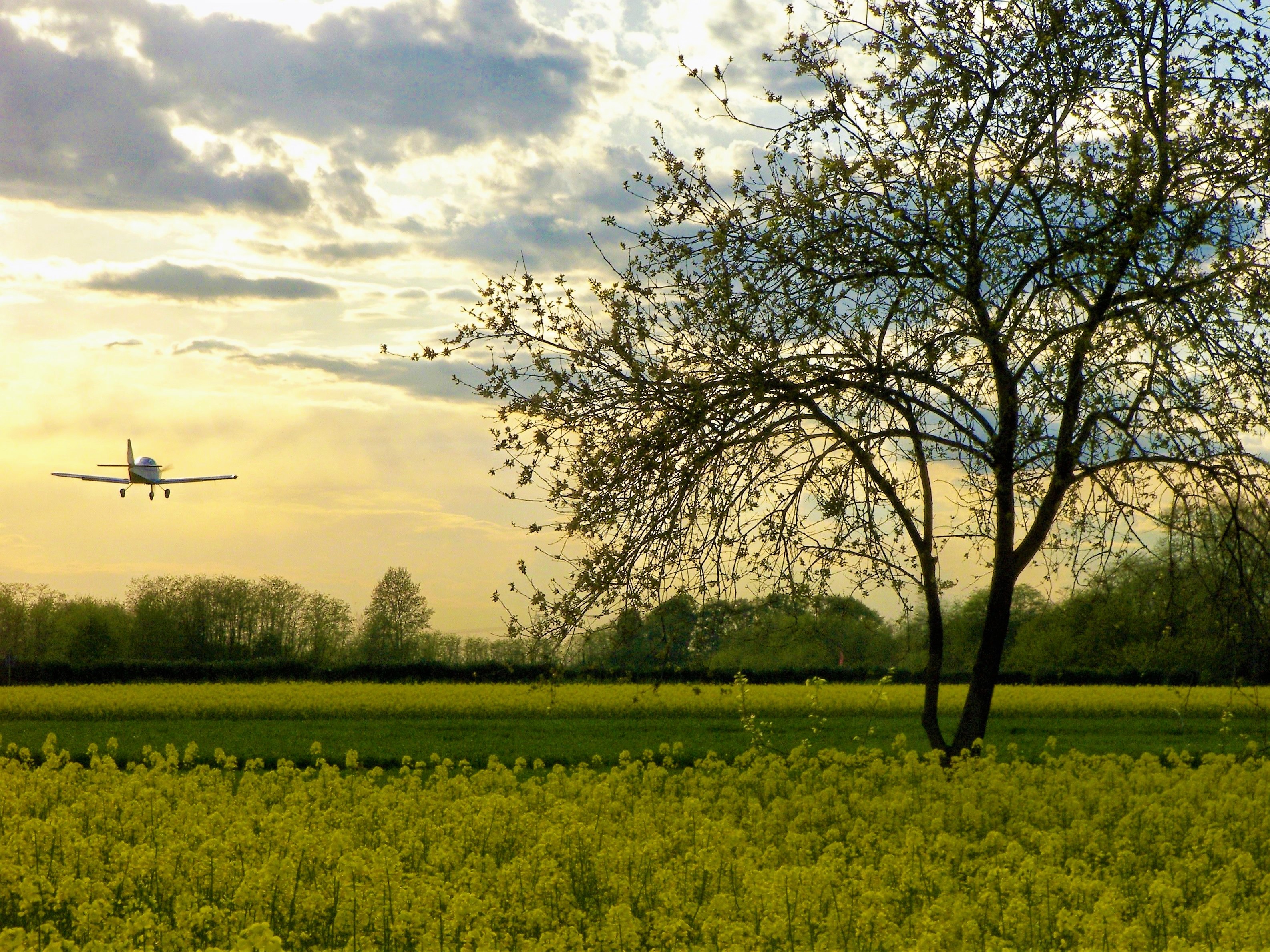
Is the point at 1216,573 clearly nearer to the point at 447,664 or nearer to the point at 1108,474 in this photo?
the point at 1108,474

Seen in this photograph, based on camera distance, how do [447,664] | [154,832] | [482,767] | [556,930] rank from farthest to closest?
[447,664] → [482,767] → [154,832] → [556,930]

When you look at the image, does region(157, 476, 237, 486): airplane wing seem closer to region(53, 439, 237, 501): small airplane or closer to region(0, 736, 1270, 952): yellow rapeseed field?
region(53, 439, 237, 501): small airplane

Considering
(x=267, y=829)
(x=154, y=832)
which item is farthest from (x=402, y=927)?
(x=154, y=832)

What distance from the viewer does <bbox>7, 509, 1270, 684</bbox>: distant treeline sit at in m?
11.8

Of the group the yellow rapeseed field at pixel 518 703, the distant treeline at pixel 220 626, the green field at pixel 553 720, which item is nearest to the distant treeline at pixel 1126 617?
the green field at pixel 553 720

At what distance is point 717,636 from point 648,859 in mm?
2947

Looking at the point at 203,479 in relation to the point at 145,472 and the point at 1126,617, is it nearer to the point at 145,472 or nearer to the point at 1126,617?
the point at 145,472

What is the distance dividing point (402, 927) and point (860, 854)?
15.7 ft

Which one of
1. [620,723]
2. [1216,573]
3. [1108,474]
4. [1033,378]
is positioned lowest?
[620,723]

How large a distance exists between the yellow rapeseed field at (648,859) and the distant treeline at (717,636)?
154 cm

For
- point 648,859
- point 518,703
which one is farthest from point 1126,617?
point 518,703

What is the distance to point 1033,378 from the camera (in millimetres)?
11227

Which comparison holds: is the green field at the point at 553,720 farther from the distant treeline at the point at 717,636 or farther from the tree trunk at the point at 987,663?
the tree trunk at the point at 987,663

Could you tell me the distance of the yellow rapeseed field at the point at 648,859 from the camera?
726 cm
